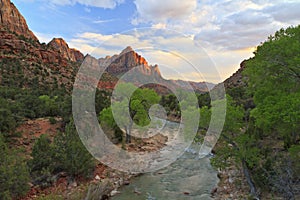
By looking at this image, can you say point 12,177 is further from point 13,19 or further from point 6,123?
point 13,19

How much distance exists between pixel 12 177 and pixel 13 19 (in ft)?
240

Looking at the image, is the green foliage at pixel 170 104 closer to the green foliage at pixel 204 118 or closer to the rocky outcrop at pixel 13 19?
the green foliage at pixel 204 118

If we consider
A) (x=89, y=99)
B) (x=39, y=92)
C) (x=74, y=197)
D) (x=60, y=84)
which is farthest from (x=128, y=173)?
(x=60, y=84)

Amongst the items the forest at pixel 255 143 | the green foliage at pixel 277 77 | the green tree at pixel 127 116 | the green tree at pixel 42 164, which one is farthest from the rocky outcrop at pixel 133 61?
the green foliage at pixel 277 77

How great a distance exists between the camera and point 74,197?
34.7 feet

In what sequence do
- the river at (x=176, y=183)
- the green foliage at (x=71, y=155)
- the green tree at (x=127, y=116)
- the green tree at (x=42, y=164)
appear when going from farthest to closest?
1. the green tree at (x=127, y=116)
2. the green foliage at (x=71, y=155)
3. the river at (x=176, y=183)
4. the green tree at (x=42, y=164)

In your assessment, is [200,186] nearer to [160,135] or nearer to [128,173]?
[128,173]

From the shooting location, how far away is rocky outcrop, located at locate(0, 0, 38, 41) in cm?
6681

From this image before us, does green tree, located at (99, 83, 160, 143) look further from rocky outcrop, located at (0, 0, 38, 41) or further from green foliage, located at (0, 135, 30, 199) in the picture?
rocky outcrop, located at (0, 0, 38, 41)

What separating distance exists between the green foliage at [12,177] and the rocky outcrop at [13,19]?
6371cm

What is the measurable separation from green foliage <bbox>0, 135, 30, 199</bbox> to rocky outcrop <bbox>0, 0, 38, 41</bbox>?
6371 centimetres

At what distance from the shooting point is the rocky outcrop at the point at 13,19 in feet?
219

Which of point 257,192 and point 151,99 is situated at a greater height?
point 151,99

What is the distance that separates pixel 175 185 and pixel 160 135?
13670 mm
